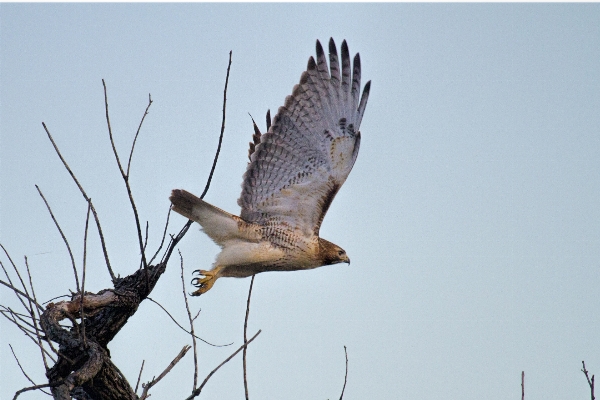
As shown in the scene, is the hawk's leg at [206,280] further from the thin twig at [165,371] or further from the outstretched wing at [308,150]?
the thin twig at [165,371]

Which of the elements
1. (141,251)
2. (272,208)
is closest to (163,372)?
(141,251)

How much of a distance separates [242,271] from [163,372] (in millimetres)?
2073

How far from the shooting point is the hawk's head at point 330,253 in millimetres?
5758

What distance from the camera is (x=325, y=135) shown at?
5590mm

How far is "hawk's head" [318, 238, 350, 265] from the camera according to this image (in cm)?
576

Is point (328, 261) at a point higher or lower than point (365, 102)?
lower

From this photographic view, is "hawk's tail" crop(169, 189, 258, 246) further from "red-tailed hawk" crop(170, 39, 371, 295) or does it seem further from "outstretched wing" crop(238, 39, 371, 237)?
"outstretched wing" crop(238, 39, 371, 237)

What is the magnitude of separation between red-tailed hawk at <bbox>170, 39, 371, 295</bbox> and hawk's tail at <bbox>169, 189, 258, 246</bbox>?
0.04 feet

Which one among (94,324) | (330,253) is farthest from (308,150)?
(94,324)

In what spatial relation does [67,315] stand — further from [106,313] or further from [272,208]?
[272,208]

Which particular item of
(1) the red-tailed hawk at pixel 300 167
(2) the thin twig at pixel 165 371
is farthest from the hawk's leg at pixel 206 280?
(2) the thin twig at pixel 165 371

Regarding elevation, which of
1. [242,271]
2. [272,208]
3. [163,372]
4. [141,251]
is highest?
[272,208]

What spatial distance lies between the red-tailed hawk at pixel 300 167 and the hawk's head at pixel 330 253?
0.07m

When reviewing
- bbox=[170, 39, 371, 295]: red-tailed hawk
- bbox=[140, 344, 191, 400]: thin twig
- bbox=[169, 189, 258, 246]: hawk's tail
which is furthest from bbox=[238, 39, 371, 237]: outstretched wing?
bbox=[140, 344, 191, 400]: thin twig
